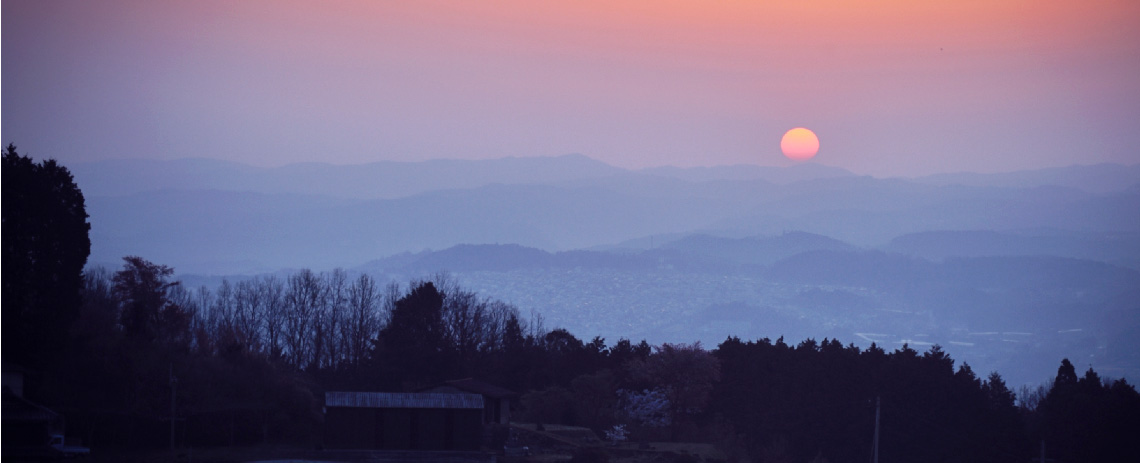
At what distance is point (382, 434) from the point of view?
4875 centimetres

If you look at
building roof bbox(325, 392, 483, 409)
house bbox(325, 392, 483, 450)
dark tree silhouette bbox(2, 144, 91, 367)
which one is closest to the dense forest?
dark tree silhouette bbox(2, 144, 91, 367)

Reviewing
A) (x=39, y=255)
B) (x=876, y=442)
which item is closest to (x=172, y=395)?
(x=39, y=255)

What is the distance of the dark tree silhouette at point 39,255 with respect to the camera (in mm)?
46875

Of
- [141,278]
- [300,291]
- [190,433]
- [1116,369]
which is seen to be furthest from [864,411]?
[1116,369]

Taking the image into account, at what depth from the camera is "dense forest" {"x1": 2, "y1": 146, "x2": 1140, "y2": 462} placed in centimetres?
4888

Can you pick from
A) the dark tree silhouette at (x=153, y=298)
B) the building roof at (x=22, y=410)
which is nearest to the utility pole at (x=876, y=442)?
the building roof at (x=22, y=410)

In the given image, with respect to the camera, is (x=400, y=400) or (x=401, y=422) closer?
(x=401, y=422)

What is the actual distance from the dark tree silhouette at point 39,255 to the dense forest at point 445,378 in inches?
3.2

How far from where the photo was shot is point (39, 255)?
49906mm

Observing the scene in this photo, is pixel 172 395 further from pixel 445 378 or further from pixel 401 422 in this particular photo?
pixel 445 378

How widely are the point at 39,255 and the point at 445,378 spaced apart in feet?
107

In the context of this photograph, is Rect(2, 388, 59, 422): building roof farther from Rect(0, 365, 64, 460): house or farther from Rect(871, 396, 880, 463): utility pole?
Rect(871, 396, 880, 463): utility pole

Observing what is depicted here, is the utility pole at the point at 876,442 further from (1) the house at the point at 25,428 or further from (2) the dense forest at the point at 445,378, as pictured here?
(1) the house at the point at 25,428

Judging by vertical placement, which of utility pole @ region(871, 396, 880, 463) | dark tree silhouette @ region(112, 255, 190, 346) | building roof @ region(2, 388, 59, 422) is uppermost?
dark tree silhouette @ region(112, 255, 190, 346)
